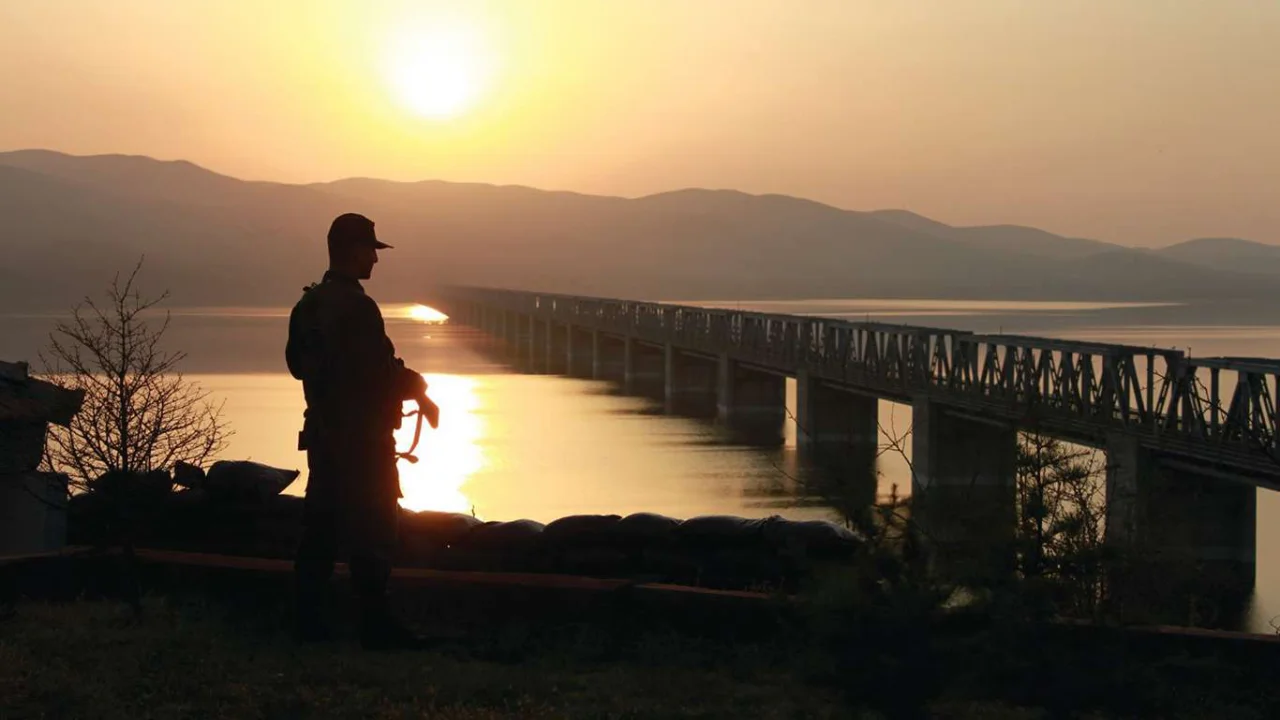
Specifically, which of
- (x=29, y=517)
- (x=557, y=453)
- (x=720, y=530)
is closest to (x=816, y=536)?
(x=720, y=530)

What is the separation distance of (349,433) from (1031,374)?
22.3 m

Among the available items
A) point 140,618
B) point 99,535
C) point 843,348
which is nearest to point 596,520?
point 140,618

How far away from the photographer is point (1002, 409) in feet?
99.5

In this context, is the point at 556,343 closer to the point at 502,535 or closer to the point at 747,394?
the point at 747,394

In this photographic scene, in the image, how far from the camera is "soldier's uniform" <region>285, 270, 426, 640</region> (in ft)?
30.3

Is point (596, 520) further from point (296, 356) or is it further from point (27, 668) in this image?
point (27, 668)

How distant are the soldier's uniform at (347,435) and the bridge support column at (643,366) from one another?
2442 inches

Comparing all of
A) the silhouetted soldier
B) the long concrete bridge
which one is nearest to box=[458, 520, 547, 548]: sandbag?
the silhouetted soldier

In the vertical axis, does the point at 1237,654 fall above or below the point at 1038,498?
below

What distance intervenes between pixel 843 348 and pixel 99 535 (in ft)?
104

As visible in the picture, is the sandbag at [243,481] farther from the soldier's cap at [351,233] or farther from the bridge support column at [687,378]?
the bridge support column at [687,378]

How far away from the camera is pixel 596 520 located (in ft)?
37.6

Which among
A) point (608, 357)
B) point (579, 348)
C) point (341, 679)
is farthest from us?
point (579, 348)

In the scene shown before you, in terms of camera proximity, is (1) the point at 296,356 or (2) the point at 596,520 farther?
(2) the point at 596,520
